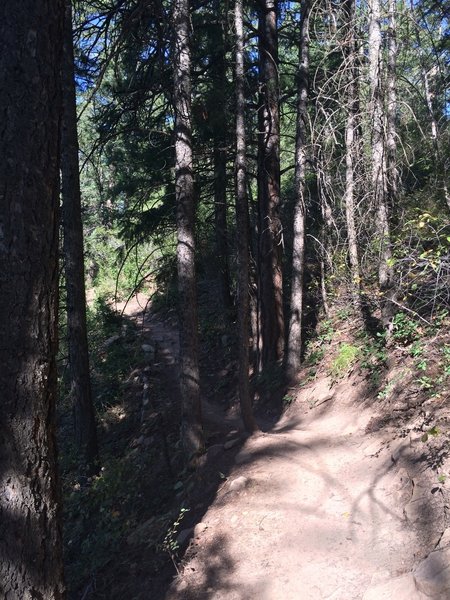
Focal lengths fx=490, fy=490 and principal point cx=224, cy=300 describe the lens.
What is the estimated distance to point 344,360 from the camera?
→ 980 cm

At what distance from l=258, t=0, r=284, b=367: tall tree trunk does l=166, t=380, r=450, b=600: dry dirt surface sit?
197 inches

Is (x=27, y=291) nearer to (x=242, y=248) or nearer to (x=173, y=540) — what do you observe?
(x=173, y=540)

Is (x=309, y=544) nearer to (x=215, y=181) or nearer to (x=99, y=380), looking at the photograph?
(x=215, y=181)

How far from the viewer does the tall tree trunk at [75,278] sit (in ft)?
28.2

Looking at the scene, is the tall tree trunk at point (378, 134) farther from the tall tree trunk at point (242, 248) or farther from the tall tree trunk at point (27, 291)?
the tall tree trunk at point (27, 291)

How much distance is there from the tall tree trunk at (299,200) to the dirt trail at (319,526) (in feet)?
Answer: 11.8

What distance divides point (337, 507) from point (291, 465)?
115 centimetres

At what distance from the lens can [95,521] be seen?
8.22m

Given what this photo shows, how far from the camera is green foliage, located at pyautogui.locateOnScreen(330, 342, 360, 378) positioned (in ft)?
31.7

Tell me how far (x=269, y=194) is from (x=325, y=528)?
8.02 m

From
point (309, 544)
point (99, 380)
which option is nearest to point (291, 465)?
point (309, 544)

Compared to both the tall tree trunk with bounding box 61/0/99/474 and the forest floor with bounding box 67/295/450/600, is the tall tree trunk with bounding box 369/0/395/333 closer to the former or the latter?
the forest floor with bounding box 67/295/450/600

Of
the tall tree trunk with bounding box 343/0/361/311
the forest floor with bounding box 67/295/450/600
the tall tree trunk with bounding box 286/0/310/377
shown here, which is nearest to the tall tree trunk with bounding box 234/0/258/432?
the forest floor with bounding box 67/295/450/600

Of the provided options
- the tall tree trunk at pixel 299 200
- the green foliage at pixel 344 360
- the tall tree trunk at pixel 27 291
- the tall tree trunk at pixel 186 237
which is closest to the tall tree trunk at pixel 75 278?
the tall tree trunk at pixel 186 237
